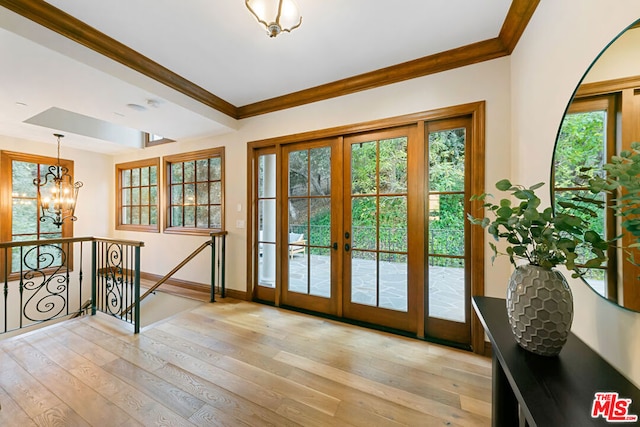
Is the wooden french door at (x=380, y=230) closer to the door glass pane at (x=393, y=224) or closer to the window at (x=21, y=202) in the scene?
the door glass pane at (x=393, y=224)

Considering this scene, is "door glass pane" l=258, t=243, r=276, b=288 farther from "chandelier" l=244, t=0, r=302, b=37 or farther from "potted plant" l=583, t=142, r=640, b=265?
"potted plant" l=583, t=142, r=640, b=265

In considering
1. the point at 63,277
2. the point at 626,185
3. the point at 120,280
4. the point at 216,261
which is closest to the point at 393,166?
the point at 626,185

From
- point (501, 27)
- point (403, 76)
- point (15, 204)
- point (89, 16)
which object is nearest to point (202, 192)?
point (89, 16)

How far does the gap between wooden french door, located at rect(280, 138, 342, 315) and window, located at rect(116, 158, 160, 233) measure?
2.73 metres

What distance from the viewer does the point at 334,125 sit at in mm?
2818

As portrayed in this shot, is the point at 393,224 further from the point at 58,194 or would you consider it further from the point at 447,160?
the point at 58,194

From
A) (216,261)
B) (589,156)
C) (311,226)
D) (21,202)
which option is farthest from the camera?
(21,202)

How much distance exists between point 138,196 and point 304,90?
4.00m

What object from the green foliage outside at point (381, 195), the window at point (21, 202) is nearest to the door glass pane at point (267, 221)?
the green foliage outside at point (381, 195)

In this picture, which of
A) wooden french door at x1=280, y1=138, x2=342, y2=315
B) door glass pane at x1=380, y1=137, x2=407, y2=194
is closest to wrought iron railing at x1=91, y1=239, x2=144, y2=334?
wooden french door at x1=280, y1=138, x2=342, y2=315

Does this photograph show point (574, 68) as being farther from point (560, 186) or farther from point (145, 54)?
point (145, 54)

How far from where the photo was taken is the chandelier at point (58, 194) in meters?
3.90

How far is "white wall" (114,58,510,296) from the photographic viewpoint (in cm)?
212

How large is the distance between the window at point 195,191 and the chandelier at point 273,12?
2.39 m
